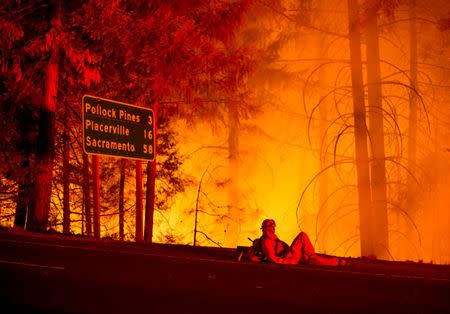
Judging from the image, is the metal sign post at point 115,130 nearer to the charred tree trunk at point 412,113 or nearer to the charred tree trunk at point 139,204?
the charred tree trunk at point 139,204

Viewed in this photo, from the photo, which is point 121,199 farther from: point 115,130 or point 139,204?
point 115,130

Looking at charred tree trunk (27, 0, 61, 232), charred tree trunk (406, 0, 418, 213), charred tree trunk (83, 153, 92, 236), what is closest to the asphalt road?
charred tree trunk (27, 0, 61, 232)

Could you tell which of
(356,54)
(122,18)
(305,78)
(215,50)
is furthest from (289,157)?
(122,18)

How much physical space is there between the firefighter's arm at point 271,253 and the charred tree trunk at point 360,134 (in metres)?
11.9

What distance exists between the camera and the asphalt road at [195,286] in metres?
6.87

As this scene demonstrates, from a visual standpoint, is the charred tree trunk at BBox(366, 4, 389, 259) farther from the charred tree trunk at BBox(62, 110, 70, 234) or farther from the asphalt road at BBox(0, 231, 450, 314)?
the asphalt road at BBox(0, 231, 450, 314)

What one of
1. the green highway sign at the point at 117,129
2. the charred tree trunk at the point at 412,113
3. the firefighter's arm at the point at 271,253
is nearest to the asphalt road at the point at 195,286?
the firefighter's arm at the point at 271,253

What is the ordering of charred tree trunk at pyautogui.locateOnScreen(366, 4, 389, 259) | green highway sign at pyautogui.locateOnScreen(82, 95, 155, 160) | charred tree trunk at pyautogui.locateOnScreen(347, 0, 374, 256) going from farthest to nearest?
1. charred tree trunk at pyautogui.locateOnScreen(366, 4, 389, 259)
2. charred tree trunk at pyautogui.locateOnScreen(347, 0, 374, 256)
3. green highway sign at pyautogui.locateOnScreen(82, 95, 155, 160)

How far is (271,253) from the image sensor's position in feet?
37.6

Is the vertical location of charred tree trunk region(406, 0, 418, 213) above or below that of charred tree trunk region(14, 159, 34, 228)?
above

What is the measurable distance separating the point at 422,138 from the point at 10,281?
57.9ft

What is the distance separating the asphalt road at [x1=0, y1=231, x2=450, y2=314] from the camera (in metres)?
6.87

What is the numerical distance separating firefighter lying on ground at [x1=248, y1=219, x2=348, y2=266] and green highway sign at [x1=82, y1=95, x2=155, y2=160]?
4.81m

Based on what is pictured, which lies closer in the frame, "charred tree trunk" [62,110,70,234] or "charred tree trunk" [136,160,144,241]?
"charred tree trunk" [136,160,144,241]
